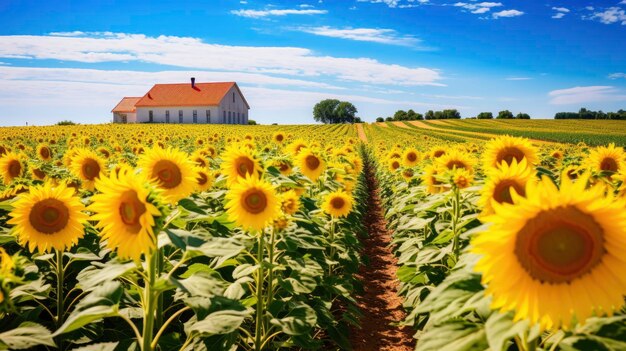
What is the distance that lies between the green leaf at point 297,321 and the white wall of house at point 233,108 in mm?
67458

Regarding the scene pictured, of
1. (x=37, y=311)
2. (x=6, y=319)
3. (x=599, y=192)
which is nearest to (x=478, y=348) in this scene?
(x=599, y=192)

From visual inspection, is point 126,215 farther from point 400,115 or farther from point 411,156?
point 400,115

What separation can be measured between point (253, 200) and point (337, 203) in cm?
333

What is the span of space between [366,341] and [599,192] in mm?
5310

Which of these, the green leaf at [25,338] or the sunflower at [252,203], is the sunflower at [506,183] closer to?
the sunflower at [252,203]

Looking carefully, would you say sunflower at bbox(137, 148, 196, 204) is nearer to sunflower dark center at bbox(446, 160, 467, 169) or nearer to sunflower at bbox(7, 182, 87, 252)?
sunflower at bbox(7, 182, 87, 252)

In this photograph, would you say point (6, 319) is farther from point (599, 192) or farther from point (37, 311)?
point (599, 192)

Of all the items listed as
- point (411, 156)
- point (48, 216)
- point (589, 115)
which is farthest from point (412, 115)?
point (48, 216)

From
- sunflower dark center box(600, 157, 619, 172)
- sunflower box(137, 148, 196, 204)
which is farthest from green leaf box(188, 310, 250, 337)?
sunflower dark center box(600, 157, 619, 172)

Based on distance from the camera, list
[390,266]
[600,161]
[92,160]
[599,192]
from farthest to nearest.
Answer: [390,266] → [92,160] → [600,161] → [599,192]

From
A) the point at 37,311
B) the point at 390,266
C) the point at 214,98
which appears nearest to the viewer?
the point at 37,311

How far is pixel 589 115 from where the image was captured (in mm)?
100938

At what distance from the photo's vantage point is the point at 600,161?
546cm

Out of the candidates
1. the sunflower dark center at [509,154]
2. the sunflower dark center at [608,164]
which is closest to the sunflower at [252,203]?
the sunflower dark center at [509,154]
